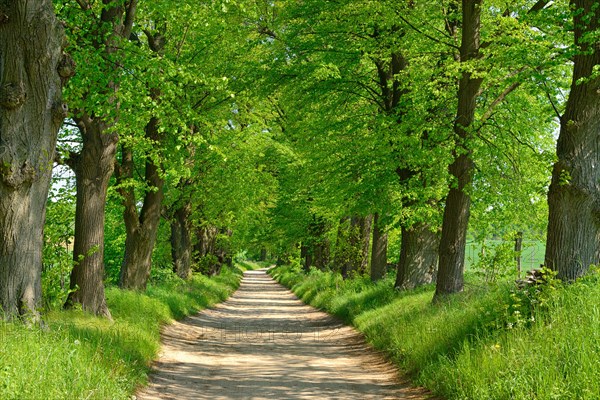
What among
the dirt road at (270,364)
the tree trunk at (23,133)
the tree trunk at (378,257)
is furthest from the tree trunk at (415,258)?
the tree trunk at (23,133)

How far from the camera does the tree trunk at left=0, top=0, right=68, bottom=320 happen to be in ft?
29.0

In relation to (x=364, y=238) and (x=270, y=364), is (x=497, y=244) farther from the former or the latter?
(x=270, y=364)

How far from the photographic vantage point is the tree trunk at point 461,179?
14312 millimetres

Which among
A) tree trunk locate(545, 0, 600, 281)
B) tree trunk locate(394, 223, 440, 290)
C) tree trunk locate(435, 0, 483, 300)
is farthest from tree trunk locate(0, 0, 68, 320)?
tree trunk locate(394, 223, 440, 290)

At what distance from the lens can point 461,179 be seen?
47.9 ft

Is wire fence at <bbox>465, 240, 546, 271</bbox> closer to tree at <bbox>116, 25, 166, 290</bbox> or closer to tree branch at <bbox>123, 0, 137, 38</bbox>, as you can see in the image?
tree branch at <bbox>123, 0, 137, 38</bbox>

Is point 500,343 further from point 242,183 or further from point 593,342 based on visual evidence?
point 242,183

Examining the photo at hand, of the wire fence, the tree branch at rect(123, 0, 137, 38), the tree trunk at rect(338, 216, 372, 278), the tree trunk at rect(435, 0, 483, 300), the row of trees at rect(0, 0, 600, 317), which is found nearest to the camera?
the row of trees at rect(0, 0, 600, 317)

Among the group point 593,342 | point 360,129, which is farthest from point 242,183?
point 593,342

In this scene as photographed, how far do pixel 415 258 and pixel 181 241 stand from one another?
15851 mm

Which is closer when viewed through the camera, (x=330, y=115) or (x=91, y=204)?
(x=91, y=204)

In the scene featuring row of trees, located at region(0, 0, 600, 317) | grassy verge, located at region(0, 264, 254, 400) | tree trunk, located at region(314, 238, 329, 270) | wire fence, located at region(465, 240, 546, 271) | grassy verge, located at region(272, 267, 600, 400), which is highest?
row of trees, located at region(0, 0, 600, 317)

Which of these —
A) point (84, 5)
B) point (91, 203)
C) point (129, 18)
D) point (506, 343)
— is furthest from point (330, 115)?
point (506, 343)

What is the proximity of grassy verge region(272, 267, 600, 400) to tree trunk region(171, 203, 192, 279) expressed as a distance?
19.3 meters
